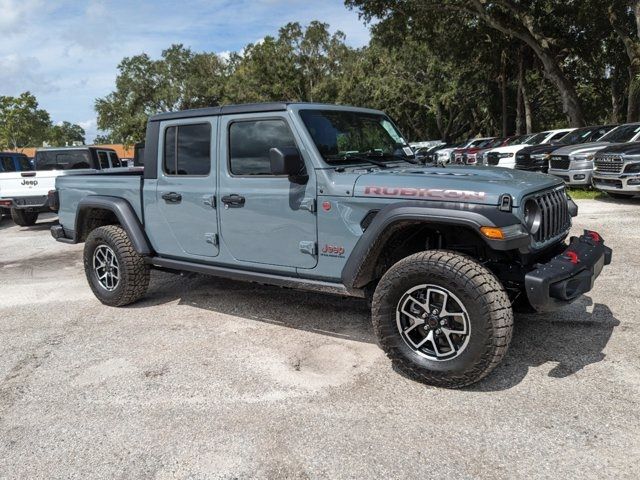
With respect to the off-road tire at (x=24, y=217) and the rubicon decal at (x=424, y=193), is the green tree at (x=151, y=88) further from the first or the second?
the rubicon decal at (x=424, y=193)

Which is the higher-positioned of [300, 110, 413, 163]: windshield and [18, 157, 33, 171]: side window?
[18, 157, 33, 171]: side window

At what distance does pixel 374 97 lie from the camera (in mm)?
35281

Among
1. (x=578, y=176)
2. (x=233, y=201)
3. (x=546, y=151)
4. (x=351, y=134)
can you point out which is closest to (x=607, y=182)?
(x=578, y=176)

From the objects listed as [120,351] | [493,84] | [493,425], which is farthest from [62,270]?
[493,84]

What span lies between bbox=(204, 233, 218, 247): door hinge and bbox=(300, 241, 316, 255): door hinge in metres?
0.90

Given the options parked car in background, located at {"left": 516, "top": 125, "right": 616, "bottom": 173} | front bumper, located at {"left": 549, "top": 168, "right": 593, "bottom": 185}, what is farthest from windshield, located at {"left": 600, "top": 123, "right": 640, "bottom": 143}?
front bumper, located at {"left": 549, "top": 168, "right": 593, "bottom": 185}

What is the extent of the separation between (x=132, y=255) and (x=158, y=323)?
0.72 metres

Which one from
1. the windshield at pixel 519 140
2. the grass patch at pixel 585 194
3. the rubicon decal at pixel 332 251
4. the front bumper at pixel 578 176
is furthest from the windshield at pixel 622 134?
the rubicon decal at pixel 332 251

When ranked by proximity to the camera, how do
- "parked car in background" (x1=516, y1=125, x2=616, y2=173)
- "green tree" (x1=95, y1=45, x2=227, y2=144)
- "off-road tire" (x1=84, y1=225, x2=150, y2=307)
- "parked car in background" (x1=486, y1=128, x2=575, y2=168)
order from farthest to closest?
"green tree" (x1=95, y1=45, x2=227, y2=144) < "parked car in background" (x1=486, y1=128, x2=575, y2=168) < "parked car in background" (x1=516, y1=125, x2=616, y2=173) < "off-road tire" (x1=84, y1=225, x2=150, y2=307)

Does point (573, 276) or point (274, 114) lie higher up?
point (274, 114)

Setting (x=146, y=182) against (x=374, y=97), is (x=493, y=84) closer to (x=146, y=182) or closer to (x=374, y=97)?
(x=374, y=97)

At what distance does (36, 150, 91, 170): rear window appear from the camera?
40.1 ft

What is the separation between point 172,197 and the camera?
4656mm

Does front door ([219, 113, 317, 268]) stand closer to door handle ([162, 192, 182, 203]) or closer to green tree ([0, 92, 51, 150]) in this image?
door handle ([162, 192, 182, 203])
